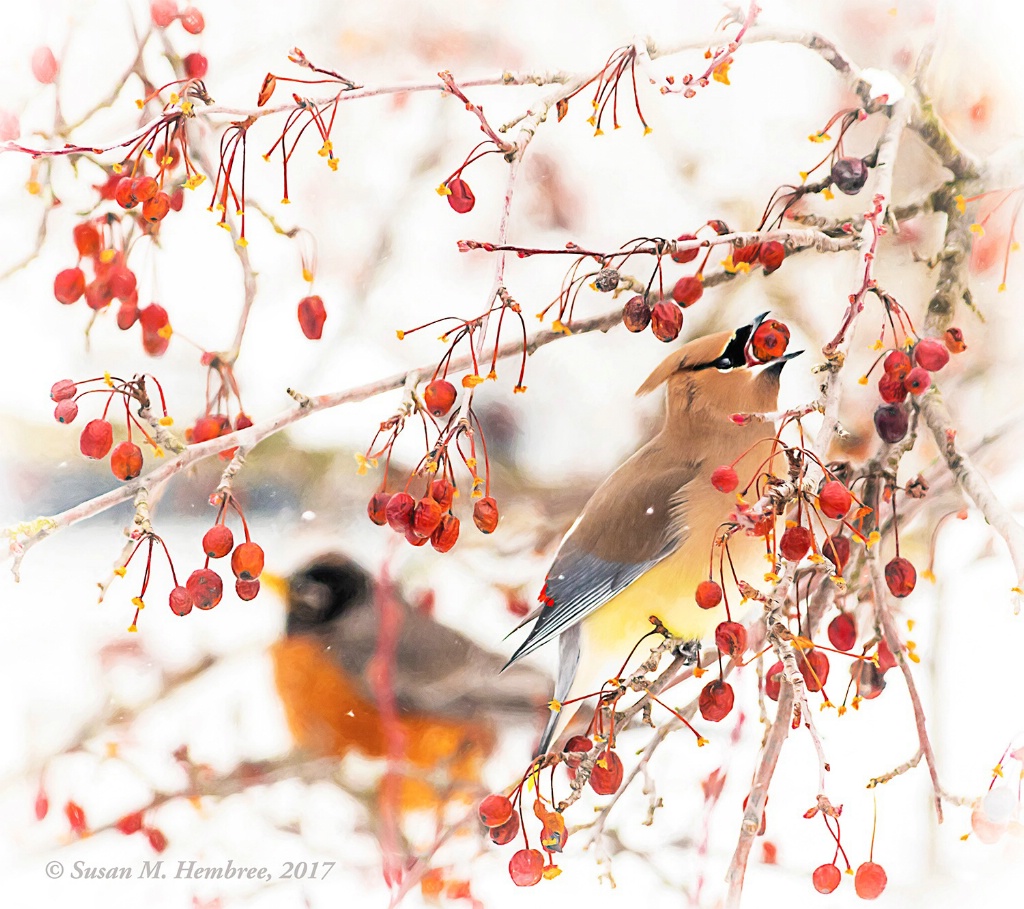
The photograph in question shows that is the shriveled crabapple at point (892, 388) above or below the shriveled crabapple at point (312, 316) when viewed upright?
below

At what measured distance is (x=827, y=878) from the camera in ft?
2.74

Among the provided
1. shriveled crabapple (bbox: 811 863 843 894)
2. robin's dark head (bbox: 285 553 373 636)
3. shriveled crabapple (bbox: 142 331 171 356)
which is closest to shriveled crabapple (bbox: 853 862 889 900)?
shriveled crabapple (bbox: 811 863 843 894)

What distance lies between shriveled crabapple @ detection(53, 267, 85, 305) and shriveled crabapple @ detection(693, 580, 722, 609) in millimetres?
699

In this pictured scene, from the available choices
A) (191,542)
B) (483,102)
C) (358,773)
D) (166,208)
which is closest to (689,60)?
(483,102)

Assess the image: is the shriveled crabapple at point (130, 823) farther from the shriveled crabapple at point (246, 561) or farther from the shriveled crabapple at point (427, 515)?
the shriveled crabapple at point (427, 515)

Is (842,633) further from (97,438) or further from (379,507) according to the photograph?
(97,438)

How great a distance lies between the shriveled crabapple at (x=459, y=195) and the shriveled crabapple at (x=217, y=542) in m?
0.40

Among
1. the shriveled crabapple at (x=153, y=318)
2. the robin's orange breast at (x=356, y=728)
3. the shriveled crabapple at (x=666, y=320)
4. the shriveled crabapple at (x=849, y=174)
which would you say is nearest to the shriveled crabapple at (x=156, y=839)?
the robin's orange breast at (x=356, y=728)

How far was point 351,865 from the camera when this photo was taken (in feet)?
2.90

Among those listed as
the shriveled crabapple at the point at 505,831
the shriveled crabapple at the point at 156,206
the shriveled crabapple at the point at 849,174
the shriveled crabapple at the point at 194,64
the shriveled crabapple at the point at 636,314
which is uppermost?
the shriveled crabapple at the point at 194,64

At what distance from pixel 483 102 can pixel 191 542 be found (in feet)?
1.78

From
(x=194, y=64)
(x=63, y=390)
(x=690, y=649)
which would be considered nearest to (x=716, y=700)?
(x=690, y=649)

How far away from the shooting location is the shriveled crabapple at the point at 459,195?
0.81 m

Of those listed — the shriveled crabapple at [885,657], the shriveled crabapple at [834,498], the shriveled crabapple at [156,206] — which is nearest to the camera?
the shriveled crabapple at [834,498]
